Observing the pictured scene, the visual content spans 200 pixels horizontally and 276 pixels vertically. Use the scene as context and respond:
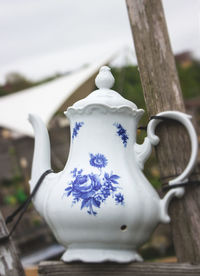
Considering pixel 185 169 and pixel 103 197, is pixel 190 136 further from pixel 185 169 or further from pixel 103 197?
pixel 103 197

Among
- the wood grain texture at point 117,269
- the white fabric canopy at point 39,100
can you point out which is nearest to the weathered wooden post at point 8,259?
the wood grain texture at point 117,269

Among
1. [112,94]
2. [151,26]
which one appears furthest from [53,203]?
[151,26]

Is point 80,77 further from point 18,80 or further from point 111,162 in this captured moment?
point 111,162

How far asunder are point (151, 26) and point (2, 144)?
241 inches

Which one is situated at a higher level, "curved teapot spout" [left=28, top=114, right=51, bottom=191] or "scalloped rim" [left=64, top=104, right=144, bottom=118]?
"scalloped rim" [left=64, top=104, right=144, bottom=118]

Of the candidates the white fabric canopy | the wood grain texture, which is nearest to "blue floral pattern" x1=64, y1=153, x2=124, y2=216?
the wood grain texture

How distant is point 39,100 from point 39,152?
3.80m

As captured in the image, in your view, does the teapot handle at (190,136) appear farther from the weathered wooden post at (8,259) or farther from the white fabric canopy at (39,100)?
the white fabric canopy at (39,100)

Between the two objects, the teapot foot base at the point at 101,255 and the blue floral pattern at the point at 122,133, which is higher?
the blue floral pattern at the point at 122,133

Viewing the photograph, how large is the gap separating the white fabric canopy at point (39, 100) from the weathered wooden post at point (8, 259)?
336cm

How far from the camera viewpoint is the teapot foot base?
71 centimetres

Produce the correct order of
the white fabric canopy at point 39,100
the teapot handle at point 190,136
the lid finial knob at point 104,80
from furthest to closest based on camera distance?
1. the white fabric canopy at point 39,100
2. the lid finial knob at point 104,80
3. the teapot handle at point 190,136

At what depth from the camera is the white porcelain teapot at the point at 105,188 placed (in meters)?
0.70

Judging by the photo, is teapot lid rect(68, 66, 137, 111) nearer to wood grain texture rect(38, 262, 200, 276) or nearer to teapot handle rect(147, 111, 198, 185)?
teapot handle rect(147, 111, 198, 185)
